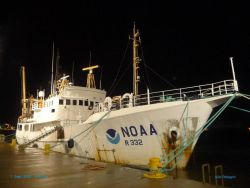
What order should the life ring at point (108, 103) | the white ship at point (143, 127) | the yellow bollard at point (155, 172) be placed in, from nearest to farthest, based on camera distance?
the yellow bollard at point (155, 172), the white ship at point (143, 127), the life ring at point (108, 103)

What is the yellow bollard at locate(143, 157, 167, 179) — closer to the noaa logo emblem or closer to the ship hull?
the ship hull

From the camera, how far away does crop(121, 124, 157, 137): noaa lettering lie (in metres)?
10.7

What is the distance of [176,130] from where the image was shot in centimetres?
1044

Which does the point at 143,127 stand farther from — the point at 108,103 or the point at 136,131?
the point at 108,103

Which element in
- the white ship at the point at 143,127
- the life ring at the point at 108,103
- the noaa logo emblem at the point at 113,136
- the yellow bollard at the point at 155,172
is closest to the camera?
the yellow bollard at the point at 155,172

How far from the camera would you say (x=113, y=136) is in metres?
12.3

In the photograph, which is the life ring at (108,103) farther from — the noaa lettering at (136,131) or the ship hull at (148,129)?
the noaa lettering at (136,131)

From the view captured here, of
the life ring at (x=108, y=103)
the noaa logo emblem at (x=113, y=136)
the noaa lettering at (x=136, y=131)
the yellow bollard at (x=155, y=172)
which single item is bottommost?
the yellow bollard at (x=155, y=172)

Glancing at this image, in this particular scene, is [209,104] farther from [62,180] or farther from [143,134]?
[62,180]

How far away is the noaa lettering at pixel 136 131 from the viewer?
10.7m

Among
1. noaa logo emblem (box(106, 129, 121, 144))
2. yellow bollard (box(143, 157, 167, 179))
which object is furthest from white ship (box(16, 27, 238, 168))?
yellow bollard (box(143, 157, 167, 179))

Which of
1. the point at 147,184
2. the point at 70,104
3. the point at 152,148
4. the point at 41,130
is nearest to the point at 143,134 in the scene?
the point at 152,148

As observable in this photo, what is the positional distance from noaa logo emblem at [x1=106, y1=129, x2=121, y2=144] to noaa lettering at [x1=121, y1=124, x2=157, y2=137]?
546mm

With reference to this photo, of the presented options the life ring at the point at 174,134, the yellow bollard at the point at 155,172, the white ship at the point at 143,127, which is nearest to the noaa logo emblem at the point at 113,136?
the white ship at the point at 143,127
